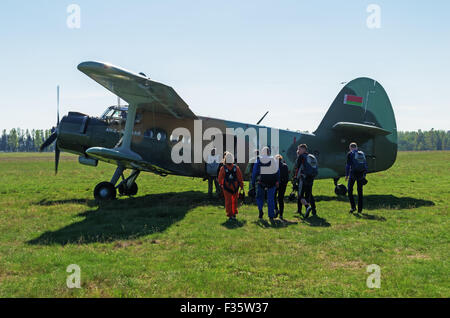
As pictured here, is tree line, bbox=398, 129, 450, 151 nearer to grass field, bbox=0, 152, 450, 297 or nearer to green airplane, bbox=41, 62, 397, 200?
green airplane, bbox=41, 62, 397, 200

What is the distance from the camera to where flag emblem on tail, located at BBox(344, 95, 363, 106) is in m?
12.5

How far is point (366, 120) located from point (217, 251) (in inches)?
→ 350

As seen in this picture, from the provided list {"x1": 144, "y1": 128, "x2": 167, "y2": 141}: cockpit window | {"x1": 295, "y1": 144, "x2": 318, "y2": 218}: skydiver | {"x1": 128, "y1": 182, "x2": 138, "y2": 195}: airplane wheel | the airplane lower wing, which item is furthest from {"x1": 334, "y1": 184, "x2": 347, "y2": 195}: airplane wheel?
{"x1": 128, "y1": 182, "x2": 138, "y2": 195}: airplane wheel

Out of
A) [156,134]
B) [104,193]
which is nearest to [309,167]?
[156,134]

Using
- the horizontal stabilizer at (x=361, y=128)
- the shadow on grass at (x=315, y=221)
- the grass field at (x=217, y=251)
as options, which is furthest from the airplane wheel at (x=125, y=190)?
the horizontal stabilizer at (x=361, y=128)

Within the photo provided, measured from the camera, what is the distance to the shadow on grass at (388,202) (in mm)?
10276

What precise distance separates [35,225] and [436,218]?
9675 mm

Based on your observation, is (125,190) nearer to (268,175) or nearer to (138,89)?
(138,89)

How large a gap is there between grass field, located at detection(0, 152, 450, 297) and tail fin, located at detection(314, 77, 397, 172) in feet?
8.54

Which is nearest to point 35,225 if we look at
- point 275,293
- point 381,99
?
point 275,293

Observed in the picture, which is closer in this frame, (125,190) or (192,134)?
(192,134)

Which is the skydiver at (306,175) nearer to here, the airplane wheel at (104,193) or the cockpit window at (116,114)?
the airplane wheel at (104,193)

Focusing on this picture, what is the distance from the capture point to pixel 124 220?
27.4 ft

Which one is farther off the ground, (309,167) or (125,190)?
(309,167)
